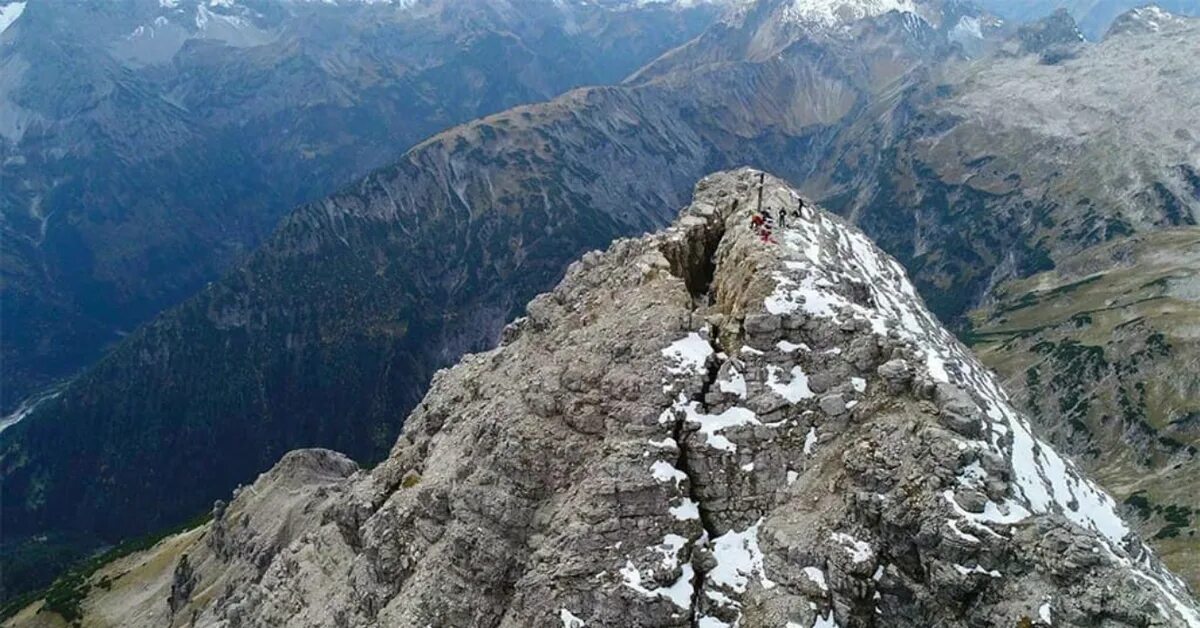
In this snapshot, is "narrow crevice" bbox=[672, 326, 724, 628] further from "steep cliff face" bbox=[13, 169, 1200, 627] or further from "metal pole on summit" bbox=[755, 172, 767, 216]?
"metal pole on summit" bbox=[755, 172, 767, 216]

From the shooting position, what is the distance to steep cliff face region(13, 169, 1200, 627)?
3906 centimetres

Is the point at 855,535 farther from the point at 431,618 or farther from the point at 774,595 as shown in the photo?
the point at 431,618

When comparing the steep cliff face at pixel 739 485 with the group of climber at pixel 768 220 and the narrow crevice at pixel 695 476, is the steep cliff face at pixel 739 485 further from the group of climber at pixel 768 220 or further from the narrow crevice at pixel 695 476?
the group of climber at pixel 768 220

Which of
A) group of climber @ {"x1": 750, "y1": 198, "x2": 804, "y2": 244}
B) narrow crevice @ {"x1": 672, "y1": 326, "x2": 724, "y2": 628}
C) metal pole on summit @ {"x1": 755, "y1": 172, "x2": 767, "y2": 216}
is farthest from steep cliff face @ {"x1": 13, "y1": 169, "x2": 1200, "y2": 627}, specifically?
metal pole on summit @ {"x1": 755, "y1": 172, "x2": 767, "y2": 216}

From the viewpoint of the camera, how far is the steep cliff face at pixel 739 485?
3906 centimetres

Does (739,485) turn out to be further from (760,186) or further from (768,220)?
(760,186)

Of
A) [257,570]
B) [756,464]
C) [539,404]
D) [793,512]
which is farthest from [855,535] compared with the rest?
[257,570]

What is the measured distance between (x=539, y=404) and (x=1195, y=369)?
636 ft

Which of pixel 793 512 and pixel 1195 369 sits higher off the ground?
pixel 793 512

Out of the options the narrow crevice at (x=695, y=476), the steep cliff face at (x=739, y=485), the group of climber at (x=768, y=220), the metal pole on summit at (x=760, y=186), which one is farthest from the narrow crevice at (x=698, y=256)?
the narrow crevice at (x=695, y=476)

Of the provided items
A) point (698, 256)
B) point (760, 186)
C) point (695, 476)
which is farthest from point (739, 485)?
point (760, 186)

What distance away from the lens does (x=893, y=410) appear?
4500 centimetres

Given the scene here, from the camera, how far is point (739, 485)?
46406 millimetres

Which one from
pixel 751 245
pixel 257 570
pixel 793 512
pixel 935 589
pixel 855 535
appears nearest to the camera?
A: pixel 935 589
